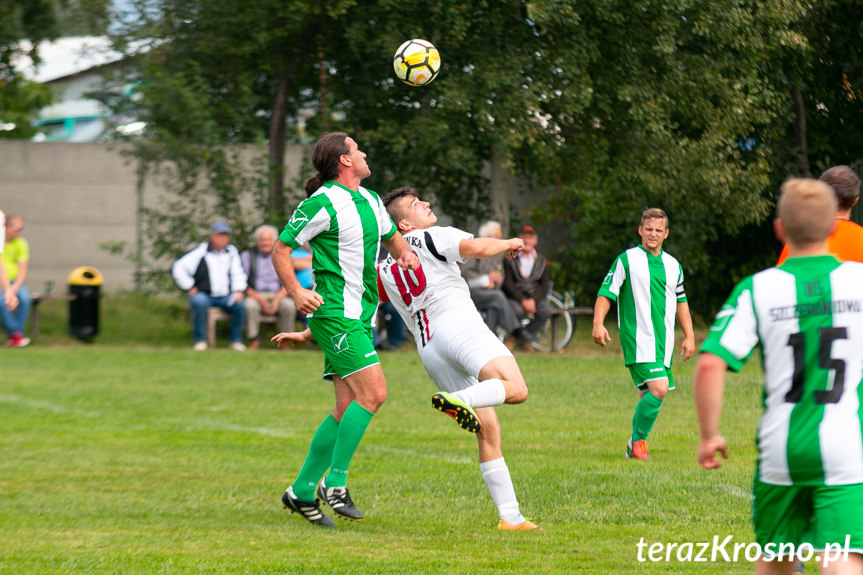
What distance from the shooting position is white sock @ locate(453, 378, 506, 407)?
18.0 ft

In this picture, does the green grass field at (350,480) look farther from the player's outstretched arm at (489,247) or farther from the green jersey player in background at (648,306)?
the player's outstretched arm at (489,247)

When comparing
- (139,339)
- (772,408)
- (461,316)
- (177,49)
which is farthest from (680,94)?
(772,408)

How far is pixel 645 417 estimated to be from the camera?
26.7 feet

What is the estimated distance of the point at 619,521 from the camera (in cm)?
613

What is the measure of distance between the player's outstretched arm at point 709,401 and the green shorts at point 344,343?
9.24 ft

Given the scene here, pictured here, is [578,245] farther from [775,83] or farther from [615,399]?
[615,399]

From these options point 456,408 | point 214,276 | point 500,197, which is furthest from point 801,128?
point 456,408

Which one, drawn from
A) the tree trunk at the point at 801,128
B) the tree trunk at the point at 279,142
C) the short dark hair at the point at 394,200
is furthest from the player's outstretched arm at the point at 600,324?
the tree trunk at the point at 801,128

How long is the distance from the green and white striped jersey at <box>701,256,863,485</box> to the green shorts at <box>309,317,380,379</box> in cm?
285

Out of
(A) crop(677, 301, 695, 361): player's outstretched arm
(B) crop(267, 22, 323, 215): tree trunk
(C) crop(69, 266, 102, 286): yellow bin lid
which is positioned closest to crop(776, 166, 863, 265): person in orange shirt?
(A) crop(677, 301, 695, 361): player's outstretched arm

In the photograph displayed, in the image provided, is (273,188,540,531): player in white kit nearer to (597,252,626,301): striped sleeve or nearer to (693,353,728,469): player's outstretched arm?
(693,353,728,469): player's outstretched arm

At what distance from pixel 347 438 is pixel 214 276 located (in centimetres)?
1094

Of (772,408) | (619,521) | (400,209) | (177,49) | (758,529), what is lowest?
(619,521)

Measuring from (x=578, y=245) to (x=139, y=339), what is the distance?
8.33 m
